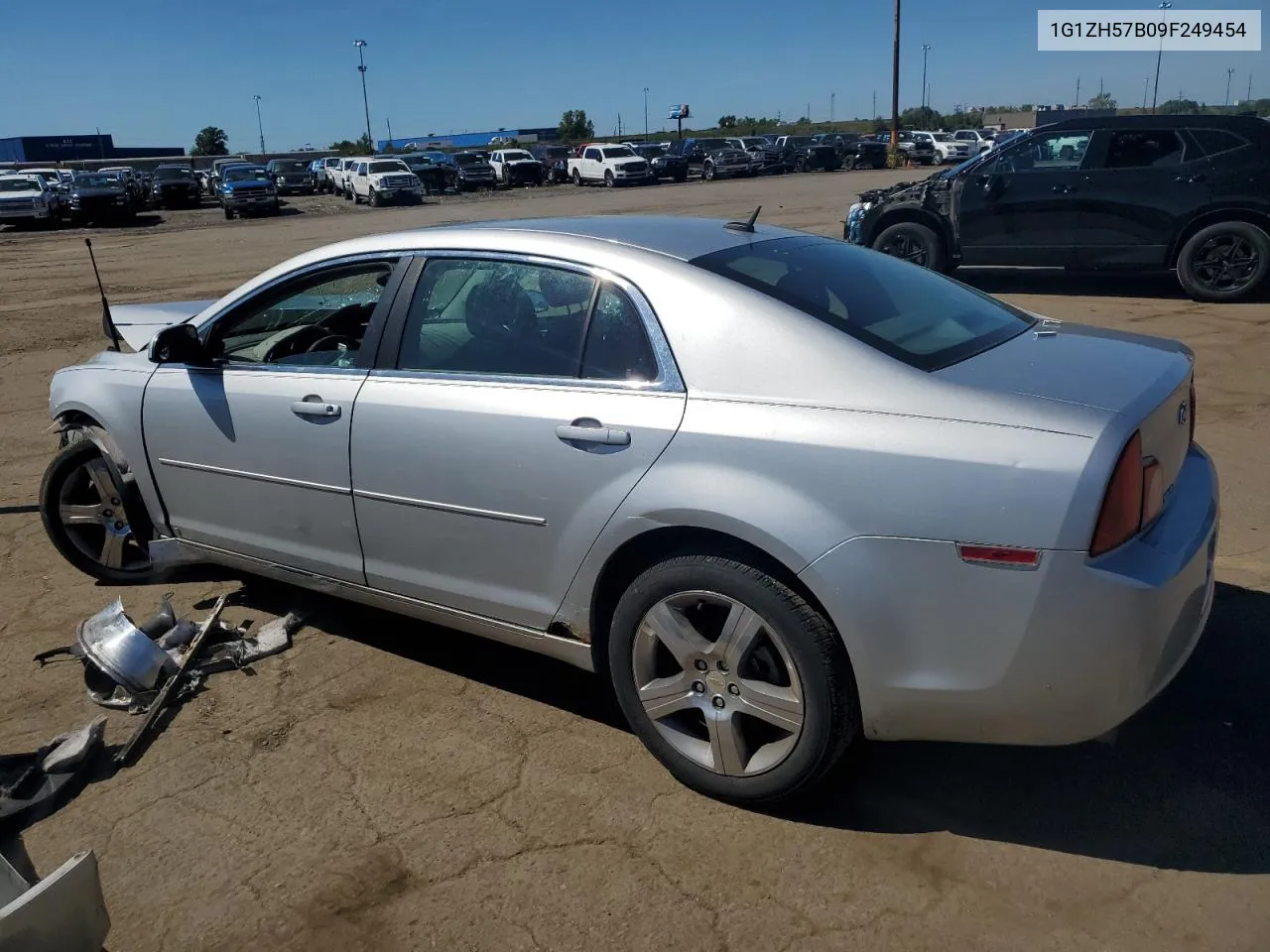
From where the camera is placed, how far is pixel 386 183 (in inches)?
1414

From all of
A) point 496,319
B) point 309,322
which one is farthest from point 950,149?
point 496,319

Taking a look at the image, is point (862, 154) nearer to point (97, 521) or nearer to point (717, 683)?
point (97, 521)

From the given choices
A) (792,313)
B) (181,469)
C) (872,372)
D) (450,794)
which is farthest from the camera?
(181,469)

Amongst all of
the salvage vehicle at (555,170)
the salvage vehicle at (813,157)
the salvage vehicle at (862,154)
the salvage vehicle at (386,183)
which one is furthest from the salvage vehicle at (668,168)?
the salvage vehicle at (386,183)

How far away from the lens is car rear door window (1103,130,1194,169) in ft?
32.7

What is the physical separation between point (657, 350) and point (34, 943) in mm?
2051

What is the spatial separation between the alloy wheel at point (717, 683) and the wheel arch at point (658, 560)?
12 centimetres

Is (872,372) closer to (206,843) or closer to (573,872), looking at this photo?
(573,872)

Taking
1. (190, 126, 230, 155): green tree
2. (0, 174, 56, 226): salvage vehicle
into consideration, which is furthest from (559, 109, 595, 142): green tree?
(0, 174, 56, 226): salvage vehicle

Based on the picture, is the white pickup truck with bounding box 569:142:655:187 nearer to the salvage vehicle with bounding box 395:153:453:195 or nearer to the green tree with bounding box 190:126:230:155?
the salvage vehicle with bounding box 395:153:453:195

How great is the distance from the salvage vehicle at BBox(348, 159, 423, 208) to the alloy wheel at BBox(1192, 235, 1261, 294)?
30.3 m

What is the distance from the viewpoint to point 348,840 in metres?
2.90

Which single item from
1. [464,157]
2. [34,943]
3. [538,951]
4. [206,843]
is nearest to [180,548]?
[206,843]

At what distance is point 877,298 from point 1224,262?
336 inches
